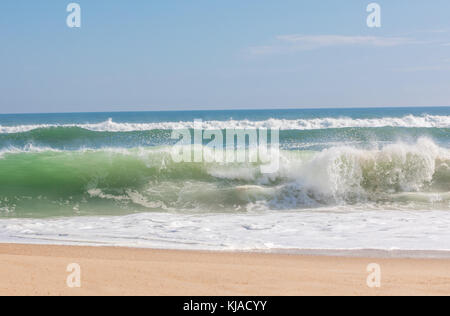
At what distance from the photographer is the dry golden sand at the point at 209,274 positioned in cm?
413

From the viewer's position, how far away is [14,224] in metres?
8.54

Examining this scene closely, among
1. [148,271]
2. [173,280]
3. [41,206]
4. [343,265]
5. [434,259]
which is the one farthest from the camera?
[41,206]

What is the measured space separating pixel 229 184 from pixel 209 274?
8645 mm

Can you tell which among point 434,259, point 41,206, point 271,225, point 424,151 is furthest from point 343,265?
point 424,151

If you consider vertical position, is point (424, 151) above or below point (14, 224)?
above

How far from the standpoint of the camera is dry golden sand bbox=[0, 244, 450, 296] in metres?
4.13

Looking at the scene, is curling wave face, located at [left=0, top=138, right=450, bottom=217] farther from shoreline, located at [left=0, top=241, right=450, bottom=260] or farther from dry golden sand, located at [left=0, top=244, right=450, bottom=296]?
dry golden sand, located at [left=0, top=244, right=450, bottom=296]

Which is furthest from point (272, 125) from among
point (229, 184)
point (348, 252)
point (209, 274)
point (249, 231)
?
point (209, 274)

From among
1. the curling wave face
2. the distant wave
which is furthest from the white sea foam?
the distant wave

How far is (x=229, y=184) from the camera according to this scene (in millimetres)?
13320

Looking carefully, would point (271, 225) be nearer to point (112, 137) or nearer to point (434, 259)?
point (434, 259)

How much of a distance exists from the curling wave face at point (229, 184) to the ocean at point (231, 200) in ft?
0.09
